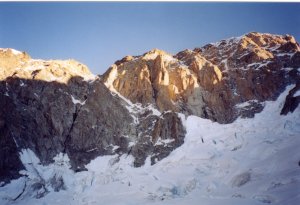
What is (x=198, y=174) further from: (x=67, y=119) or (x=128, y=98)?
(x=67, y=119)

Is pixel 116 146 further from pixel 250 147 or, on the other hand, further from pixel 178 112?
pixel 250 147

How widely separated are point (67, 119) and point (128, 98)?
21.6m

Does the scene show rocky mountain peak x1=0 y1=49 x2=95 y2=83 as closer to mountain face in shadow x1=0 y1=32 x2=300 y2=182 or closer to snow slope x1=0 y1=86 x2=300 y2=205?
mountain face in shadow x1=0 y1=32 x2=300 y2=182

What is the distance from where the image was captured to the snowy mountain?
102 meters

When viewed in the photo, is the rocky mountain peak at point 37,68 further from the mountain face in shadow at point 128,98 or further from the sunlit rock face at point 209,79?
the sunlit rock face at point 209,79

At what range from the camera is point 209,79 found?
472 feet

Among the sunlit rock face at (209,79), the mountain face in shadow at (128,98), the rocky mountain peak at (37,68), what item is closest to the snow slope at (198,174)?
the mountain face in shadow at (128,98)

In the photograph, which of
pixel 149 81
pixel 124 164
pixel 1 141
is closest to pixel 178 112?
pixel 149 81

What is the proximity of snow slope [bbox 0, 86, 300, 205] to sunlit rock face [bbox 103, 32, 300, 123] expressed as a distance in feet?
37.3

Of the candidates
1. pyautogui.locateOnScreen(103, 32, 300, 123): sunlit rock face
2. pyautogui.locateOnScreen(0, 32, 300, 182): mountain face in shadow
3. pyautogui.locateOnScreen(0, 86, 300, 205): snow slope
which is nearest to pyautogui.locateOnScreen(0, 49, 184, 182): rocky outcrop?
pyautogui.locateOnScreen(0, 32, 300, 182): mountain face in shadow

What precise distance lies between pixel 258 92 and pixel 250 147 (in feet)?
107

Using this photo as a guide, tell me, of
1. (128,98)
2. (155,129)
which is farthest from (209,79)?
(155,129)

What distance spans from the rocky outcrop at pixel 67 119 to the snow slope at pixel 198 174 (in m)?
3.31

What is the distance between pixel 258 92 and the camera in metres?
140
